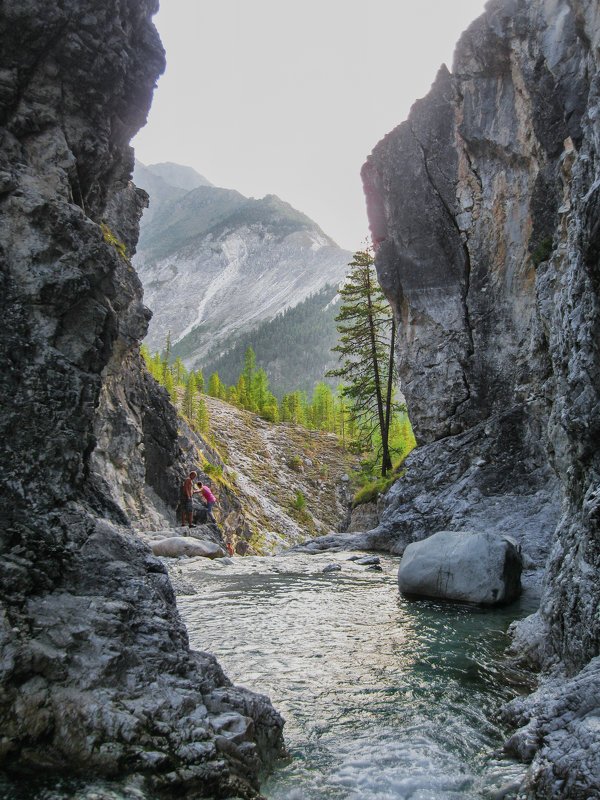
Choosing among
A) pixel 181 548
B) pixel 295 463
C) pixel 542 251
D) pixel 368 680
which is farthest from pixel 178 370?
pixel 368 680

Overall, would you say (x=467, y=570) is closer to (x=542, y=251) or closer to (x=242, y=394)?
(x=542, y=251)

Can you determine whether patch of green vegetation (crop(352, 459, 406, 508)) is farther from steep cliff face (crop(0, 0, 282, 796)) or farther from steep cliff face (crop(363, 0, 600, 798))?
steep cliff face (crop(0, 0, 282, 796))

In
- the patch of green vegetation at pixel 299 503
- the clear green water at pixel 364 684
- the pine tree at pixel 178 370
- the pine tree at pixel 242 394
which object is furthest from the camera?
Answer: the pine tree at pixel 178 370

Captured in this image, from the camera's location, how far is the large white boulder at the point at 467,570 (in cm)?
1187

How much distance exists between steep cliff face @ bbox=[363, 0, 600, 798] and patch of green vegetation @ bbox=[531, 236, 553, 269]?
0.07 metres

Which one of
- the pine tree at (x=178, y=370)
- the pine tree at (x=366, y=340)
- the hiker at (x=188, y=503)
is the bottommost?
the hiker at (x=188, y=503)

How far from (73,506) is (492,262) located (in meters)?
23.5

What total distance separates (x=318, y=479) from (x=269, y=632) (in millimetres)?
55659

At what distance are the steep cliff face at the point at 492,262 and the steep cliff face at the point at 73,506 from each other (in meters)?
5.77

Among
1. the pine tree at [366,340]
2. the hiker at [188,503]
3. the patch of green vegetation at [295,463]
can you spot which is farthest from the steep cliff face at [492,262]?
the patch of green vegetation at [295,463]

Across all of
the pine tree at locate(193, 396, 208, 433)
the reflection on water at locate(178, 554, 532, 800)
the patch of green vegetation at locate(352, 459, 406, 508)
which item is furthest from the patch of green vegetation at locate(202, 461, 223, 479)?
the reflection on water at locate(178, 554, 532, 800)

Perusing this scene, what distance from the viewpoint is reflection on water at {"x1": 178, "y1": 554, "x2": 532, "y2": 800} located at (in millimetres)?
4734

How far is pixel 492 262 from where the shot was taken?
80.0 ft

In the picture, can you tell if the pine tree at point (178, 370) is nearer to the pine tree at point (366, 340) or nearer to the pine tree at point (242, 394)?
the pine tree at point (242, 394)
